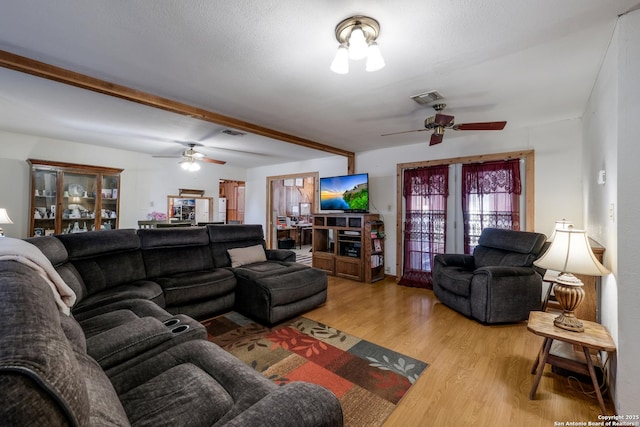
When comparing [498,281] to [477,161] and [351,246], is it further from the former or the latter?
[351,246]

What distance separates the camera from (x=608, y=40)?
1.92 m

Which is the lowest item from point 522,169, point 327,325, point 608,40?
point 327,325

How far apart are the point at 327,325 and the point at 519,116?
3.51 m

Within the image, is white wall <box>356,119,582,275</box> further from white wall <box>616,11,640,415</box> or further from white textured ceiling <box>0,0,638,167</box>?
white wall <box>616,11,640,415</box>

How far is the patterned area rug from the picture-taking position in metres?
1.87

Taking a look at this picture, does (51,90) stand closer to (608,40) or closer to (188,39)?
(188,39)

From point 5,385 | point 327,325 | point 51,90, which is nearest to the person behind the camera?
point 5,385

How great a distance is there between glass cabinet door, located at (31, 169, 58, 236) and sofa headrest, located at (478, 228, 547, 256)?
7.10 m

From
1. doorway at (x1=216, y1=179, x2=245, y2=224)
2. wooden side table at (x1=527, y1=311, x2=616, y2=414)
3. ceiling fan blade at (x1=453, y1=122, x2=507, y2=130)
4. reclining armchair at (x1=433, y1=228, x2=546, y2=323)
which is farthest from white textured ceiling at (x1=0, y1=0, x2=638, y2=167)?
doorway at (x1=216, y1=179, x2=245, y2=224)

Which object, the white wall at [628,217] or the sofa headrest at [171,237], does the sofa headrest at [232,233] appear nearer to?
the sofa headrest at [171,237]

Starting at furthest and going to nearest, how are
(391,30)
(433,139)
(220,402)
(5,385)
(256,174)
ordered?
(256,174)
(433,139)
(391,30)
(220,402)
(5,385)

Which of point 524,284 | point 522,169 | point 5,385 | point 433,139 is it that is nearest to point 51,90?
point 5,385

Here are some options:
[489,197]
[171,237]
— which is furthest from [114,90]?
[489,197]

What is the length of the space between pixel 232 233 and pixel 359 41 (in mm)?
3056
